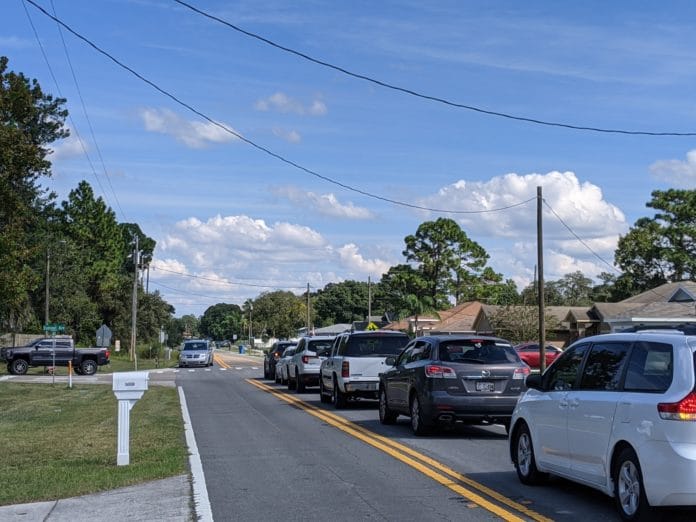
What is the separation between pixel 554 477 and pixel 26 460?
7.34m

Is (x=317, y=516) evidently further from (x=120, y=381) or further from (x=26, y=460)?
(x=26, y=460)

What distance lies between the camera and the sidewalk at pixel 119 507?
8.56 metres

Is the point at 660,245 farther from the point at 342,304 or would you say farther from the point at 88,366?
the point at 342,304

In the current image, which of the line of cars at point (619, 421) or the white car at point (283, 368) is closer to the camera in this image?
the line of cars at point (619, 421)

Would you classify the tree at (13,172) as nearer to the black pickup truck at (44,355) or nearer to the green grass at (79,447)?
the green grass at (79,447)

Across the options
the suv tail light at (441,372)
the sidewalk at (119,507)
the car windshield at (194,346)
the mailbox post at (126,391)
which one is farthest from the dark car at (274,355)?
the sidewalk at (119,507)

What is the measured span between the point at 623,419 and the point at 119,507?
4975 mm

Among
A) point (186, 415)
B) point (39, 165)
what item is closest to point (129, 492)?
point (186, 415)

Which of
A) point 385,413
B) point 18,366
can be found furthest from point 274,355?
point 385,413

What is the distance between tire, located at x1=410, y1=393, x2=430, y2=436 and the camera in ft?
49.2

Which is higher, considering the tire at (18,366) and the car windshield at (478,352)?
the car windshield at (478,352)

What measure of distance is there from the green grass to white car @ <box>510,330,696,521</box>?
4.57 m

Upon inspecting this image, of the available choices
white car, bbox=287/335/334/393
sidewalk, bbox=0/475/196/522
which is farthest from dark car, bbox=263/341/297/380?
sidewalk, bbox=0/475/196/522

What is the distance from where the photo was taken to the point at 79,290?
74.9 m
